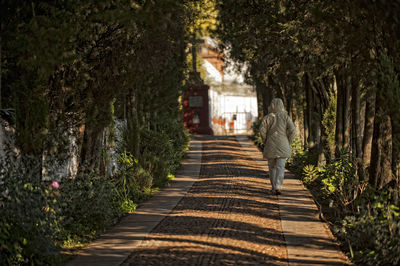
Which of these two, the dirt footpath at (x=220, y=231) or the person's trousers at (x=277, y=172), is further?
the person's trousers at (x=277, y=172)

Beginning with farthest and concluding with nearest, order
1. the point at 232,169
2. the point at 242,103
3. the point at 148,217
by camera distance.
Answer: the point at 242,103 < the point at 232,169 < the point at 148,217

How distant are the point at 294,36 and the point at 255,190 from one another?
3.74 metres

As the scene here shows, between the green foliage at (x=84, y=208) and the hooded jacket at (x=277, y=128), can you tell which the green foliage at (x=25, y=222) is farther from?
the hooded jacket at (x=277, y=128)

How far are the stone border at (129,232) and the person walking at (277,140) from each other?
1962mm

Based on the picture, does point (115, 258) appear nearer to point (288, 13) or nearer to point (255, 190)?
point (255, 190)

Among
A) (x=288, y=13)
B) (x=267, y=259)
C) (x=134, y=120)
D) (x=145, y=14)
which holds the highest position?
(x=288, y=13)

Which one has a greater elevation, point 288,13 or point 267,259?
point 288,13

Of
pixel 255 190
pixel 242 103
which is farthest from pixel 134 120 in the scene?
pixel 242 103

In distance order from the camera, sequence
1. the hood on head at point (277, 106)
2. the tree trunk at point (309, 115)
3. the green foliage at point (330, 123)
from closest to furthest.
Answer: the hood on head at point (277, 106) → the green foliage at point (330, 123) → the tree trunk at point (309, 115)

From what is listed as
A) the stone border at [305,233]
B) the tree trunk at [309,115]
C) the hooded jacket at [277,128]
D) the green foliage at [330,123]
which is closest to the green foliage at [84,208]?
the stone border at [305,233]

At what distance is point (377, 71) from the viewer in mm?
7379

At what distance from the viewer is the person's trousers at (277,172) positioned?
13.0m

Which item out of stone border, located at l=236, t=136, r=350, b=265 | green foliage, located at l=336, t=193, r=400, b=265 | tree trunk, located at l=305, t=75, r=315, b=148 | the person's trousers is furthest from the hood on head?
tree trunk, located at l=305, t=75, r=315, b=148

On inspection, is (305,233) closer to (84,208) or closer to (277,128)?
(84,208)
